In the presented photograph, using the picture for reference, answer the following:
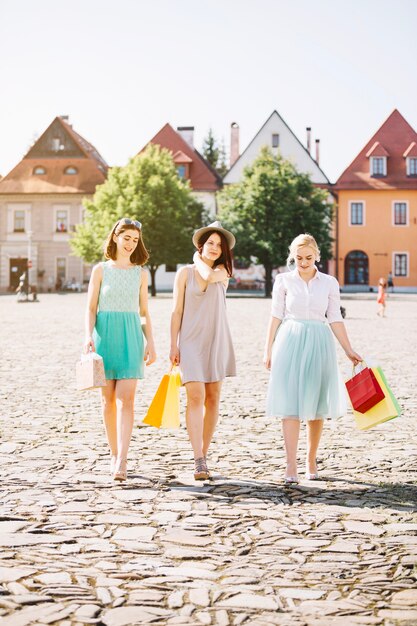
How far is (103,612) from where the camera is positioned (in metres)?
3.65

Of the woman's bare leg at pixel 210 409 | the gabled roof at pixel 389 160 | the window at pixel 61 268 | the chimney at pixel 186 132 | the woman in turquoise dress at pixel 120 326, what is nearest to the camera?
the woman in turquoise dress at pixel 120 326

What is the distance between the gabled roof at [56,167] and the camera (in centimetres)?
7044

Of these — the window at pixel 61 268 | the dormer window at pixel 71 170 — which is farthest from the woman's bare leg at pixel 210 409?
the dormer window at pixel 71 170

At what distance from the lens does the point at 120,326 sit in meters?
6.48

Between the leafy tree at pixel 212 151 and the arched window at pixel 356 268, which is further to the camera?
the leafy tree at pixel 212 151

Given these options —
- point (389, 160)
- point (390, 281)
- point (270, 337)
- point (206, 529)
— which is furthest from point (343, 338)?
point (389, 160)

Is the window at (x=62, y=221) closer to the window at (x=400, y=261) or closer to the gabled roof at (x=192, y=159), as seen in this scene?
the gabled roof at (x=192, y=159)

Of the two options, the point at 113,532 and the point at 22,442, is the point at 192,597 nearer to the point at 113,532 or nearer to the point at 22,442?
the point at 113,532

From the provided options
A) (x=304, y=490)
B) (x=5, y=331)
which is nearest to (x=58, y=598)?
(x=304, y=490)

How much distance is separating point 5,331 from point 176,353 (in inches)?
688

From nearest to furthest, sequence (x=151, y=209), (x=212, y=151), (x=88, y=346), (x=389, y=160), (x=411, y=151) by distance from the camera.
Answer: (x=88, y=346), (x=151, y=209), (x=411, y=151), (x=389, y=160), (x=212, y=151)

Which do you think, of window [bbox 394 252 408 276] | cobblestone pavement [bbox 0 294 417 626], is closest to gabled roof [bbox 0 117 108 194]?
window [bbox 394 252 408 276]

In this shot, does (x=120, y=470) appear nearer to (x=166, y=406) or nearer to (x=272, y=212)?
(x=166, y=406)

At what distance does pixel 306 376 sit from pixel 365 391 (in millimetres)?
430
